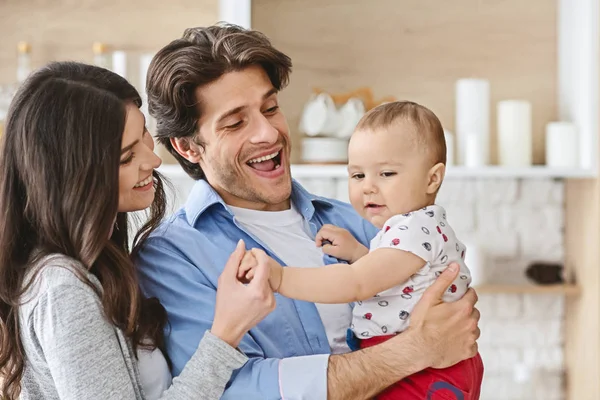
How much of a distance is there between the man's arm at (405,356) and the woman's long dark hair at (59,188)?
407 mm

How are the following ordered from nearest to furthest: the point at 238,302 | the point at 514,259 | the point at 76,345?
the point at 76,345
the point at 238,302
the point at 514,259

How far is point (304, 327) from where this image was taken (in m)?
1.82

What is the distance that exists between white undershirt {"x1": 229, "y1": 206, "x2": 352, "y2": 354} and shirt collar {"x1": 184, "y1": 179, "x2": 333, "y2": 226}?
0.03 meters

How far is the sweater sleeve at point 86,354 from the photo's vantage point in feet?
4.81

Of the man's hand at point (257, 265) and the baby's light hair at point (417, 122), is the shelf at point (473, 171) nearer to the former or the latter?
the baby's light hair at point (417, 122)

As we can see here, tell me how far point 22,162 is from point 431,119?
79 cm

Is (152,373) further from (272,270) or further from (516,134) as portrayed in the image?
(516,134)

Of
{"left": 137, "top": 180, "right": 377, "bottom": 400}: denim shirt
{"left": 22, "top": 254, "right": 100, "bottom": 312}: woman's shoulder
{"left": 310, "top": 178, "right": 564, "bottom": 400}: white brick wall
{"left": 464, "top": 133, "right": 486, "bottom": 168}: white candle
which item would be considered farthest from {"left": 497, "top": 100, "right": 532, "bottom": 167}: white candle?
{"left": 22, "top": 254, "right": 100, "bottom": 312}: woman's shoulder

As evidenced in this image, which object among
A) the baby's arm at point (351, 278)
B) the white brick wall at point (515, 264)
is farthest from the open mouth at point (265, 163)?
the white brick wall at point (515, 264)

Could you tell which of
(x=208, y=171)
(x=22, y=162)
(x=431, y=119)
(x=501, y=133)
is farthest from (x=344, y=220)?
(x=501, y=133)

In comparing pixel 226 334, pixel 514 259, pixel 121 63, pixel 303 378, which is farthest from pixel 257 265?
pixel 514 259

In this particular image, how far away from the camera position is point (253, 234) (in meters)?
1.95

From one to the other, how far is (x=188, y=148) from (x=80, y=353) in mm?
696

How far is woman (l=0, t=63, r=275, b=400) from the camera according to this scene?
1.51 m
